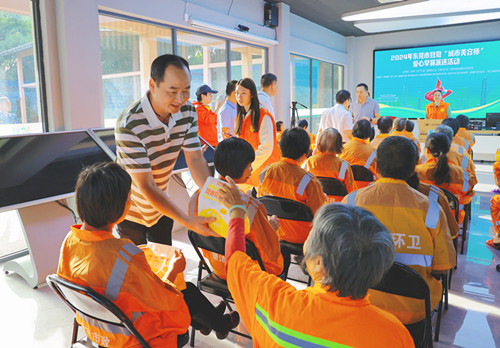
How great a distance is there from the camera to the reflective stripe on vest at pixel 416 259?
1576 mm

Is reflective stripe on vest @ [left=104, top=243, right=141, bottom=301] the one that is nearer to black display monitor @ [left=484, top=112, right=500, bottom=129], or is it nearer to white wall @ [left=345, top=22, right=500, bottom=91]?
black display monitor @ [left=484, top=112, right=500, bottom=129]

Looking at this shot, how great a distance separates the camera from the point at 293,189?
238 cm

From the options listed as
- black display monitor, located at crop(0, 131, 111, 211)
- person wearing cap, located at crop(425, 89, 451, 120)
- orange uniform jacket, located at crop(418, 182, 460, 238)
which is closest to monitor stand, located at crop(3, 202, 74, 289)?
black display monitor, located at crop(0, 131, 111, 211)

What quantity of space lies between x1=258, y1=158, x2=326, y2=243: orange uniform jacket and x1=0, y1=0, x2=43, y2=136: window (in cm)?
259

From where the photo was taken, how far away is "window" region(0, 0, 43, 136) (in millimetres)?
3436

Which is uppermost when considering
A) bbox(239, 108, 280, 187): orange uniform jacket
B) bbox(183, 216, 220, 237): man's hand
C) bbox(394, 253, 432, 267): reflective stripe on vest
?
bbox(239, 108, 280, 187): orange uniform jacket

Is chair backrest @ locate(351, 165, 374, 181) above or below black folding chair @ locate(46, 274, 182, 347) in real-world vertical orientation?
above

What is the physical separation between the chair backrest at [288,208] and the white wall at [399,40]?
9.97 m

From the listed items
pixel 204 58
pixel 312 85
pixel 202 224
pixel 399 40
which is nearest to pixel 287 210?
pixel 202 224

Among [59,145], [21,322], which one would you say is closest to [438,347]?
[21,322]

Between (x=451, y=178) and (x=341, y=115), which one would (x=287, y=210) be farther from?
(x=341, y=115)

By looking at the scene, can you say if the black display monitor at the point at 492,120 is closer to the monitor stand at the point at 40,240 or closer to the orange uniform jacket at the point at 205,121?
the orange uniform jacket at the point at 205,121

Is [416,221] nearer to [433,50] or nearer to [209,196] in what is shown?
[209,196]

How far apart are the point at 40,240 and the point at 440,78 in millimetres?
10510
